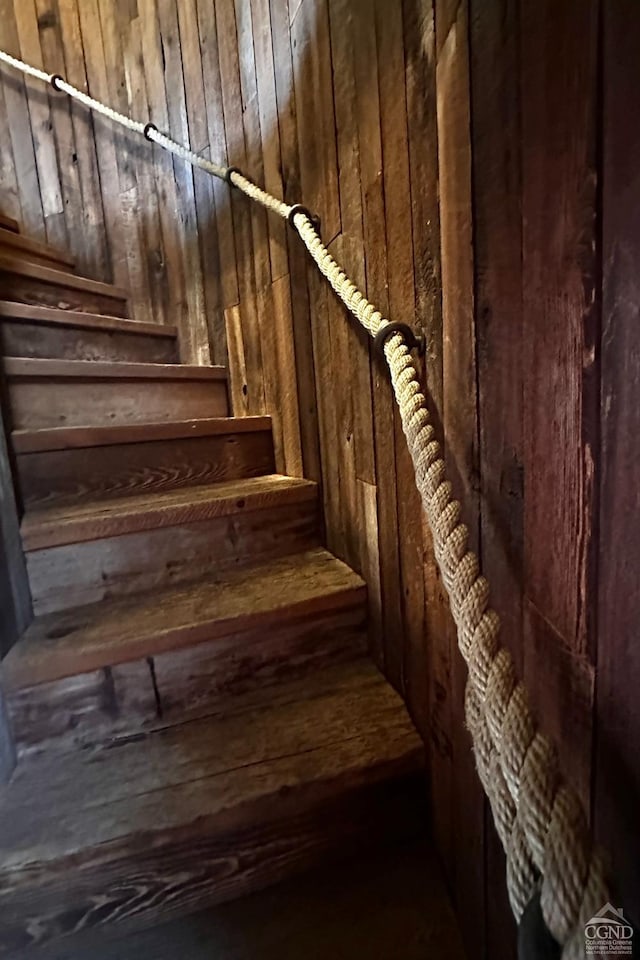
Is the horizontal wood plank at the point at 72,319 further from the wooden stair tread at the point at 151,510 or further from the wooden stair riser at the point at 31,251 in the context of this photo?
the wooden stair tread at the point at 151,510

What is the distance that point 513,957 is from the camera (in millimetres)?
633

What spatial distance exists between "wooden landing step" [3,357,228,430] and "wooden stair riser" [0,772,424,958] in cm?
103

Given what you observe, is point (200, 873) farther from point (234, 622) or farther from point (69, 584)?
point (69, 584)

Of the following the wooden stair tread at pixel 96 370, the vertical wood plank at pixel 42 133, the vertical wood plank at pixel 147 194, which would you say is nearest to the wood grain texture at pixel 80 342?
the wooden stair tread at pixel 96 370

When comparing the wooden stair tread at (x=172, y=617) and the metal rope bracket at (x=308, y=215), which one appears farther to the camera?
the metal rope bracket at (x=308, y=215)

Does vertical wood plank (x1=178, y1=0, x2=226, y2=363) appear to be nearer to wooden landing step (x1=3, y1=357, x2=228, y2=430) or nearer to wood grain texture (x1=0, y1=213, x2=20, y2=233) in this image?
wooden landing step (x1=3, y1=357, x2=228, y2=430)

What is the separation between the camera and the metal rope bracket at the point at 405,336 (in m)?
0.71

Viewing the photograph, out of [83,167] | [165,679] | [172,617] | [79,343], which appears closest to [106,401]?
[79,343]

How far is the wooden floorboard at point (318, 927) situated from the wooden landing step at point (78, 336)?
56.5 inches

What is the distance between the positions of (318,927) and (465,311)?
101 centimetres

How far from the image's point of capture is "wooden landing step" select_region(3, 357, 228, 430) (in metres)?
1.29

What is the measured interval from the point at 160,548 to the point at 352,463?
526mm

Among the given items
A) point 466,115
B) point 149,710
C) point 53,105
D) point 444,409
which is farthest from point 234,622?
point 53,105

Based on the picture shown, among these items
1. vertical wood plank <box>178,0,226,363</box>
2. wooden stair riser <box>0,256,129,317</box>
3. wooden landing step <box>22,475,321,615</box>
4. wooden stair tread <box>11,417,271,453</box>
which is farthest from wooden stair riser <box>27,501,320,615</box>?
wooden stair riser <box>0,256,129,317</box>
